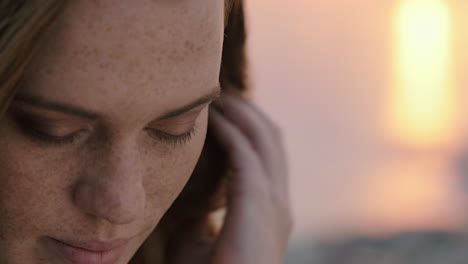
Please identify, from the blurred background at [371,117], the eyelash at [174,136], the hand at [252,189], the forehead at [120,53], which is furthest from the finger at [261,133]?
the blurred background at [371,117]

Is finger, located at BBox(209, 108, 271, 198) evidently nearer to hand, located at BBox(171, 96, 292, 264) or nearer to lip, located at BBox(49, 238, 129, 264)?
hand, located at BBox(171, 96, 292, 264)

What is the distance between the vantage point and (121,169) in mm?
783

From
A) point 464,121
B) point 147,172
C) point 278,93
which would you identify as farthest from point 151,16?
point 464,121

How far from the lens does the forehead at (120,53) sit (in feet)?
2.31

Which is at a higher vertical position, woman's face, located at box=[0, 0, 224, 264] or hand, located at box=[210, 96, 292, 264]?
woman's face, located at box=[0, 0, 224, 264]

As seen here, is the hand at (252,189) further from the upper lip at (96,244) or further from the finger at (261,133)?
the upper lip at (96,244)

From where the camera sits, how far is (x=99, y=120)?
751 mm

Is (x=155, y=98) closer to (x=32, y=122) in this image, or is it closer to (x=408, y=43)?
(x=32, y=122)

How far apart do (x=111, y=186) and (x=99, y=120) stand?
0.24 feet

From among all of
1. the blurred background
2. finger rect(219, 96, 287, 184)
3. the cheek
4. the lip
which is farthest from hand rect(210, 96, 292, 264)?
the blurred background

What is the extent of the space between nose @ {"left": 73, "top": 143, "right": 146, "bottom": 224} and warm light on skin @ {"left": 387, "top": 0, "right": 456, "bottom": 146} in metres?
2.78

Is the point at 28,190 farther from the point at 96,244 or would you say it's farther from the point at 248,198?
the point at 248,198

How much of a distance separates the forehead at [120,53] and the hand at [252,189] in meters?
0.48

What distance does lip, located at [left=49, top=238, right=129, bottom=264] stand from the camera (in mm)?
853
